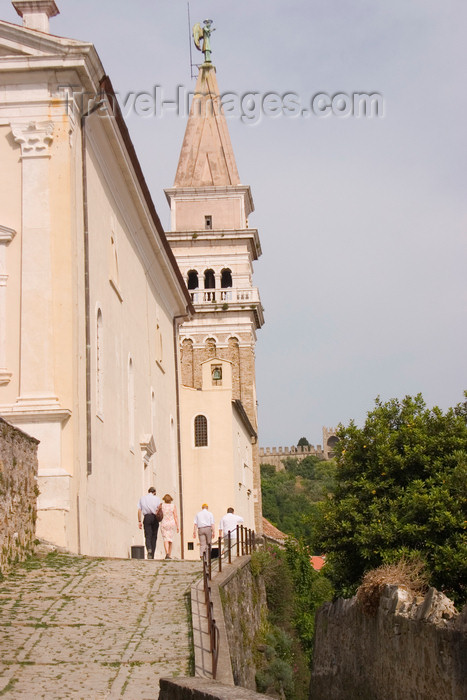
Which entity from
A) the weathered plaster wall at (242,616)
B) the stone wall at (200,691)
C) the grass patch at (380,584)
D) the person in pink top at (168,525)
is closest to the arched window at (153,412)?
the weathered plaster wall at (242,616)

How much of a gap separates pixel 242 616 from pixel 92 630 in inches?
257

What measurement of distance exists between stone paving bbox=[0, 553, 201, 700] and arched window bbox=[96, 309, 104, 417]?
19.2 feet

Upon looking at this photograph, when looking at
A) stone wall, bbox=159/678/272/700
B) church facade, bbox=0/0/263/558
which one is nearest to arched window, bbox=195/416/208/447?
church facade, bbox=0/0/263/558

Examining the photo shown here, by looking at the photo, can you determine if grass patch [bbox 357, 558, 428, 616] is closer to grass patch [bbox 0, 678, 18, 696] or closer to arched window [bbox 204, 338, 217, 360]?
grass patch [bbox 0, 678, 18, 696]

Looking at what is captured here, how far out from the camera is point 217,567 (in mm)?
16266

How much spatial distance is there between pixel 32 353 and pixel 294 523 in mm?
85225

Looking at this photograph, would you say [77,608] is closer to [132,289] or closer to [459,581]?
[459,581]

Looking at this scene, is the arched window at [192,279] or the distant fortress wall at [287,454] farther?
the distant fortress wall at [287,454]

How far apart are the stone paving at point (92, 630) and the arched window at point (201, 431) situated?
28.6 meters

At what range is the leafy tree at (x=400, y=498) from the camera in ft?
67.9

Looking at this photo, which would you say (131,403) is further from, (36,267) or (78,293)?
(36,267)

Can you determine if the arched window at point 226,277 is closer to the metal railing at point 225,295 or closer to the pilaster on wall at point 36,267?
the metal railing at point 225,295

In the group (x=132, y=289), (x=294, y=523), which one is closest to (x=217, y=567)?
(x=132, y=289)

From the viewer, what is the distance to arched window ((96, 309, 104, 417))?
20.7 meters
